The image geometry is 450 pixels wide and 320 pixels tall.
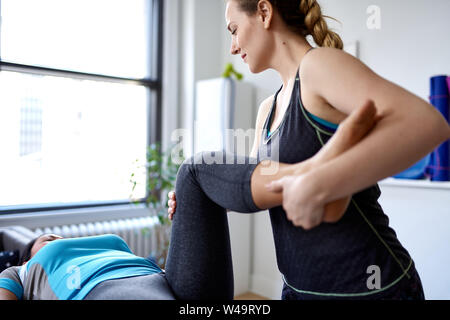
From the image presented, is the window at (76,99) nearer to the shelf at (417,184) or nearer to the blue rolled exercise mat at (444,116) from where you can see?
the shelf at (417,184)

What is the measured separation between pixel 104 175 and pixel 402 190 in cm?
230

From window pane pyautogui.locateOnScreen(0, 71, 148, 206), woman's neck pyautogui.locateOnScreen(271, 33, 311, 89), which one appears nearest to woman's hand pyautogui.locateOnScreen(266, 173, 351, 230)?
woman's neck pyautogui.locateOnScreen(271, 33, 311, 89)

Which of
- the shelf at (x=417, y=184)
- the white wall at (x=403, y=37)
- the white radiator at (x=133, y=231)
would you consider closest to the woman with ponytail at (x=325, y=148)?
the white wall at (x=403, y=37)

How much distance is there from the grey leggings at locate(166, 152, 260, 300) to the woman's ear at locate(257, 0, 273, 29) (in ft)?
1.05

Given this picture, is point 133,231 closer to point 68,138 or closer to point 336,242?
point 68,138

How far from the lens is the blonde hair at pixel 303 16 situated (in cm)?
86

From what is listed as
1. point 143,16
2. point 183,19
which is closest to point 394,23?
point 183,19

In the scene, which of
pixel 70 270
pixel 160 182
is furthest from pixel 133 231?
pixel 70 270

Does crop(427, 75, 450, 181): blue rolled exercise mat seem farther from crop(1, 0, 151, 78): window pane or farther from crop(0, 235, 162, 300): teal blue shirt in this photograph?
crop(1, 0, 151, 78): window pane

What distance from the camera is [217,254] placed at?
2.93ft

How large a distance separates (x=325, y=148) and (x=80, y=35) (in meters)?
2.90

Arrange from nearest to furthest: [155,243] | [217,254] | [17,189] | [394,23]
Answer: [217,254], [394,23], [17,189], [155,243]

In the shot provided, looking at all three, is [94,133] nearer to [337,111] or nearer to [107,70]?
[107,70]

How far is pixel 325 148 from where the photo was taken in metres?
0.63
